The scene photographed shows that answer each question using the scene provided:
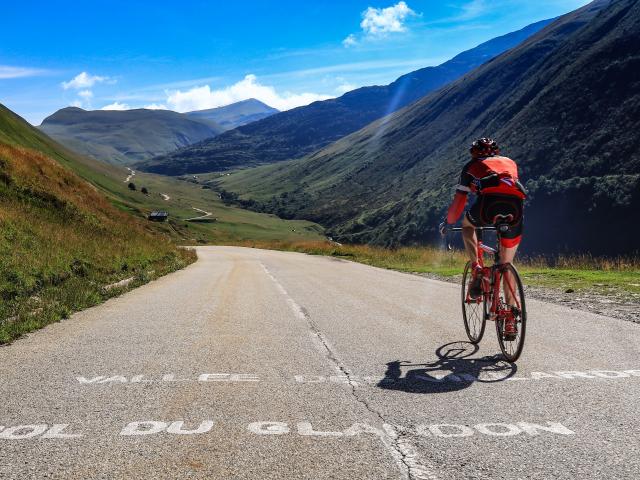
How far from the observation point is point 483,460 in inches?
136

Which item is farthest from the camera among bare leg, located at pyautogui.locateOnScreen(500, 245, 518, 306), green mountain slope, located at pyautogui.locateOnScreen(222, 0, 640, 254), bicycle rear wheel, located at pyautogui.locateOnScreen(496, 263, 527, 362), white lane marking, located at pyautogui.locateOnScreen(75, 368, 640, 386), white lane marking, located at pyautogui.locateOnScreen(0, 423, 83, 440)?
green mountain slope, located at pyautogui.locateOnScreen(222, 0, 640, 254)

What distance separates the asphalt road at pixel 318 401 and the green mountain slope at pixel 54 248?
208 centimetres

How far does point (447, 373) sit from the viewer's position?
5.59 m

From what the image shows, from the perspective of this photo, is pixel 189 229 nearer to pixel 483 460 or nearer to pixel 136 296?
pixel 136 296

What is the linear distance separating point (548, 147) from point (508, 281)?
72417 millimetres

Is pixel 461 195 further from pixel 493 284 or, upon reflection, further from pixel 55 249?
pixel 55 249

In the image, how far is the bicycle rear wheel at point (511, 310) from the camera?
5758 millimetres

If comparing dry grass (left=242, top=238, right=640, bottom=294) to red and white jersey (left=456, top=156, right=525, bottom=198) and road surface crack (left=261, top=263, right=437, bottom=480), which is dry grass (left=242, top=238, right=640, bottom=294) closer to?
red and white jersey (left=456, top=156, right=525, bottom=198)

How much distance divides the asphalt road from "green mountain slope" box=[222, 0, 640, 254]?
50.2 meters

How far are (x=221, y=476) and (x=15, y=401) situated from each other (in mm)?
2513

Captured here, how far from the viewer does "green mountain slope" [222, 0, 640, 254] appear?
54969mm

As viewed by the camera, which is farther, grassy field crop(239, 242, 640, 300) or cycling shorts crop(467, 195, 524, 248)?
grassy field crop(239, 242, 640, 300)

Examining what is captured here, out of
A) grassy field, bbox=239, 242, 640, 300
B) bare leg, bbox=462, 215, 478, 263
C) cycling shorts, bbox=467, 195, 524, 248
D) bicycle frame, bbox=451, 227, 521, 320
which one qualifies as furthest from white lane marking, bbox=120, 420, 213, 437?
grassy field, bbox=239, 242, 640, 300

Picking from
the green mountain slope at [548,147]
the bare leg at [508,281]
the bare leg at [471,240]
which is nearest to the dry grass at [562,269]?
the bare leg at [471,240]
